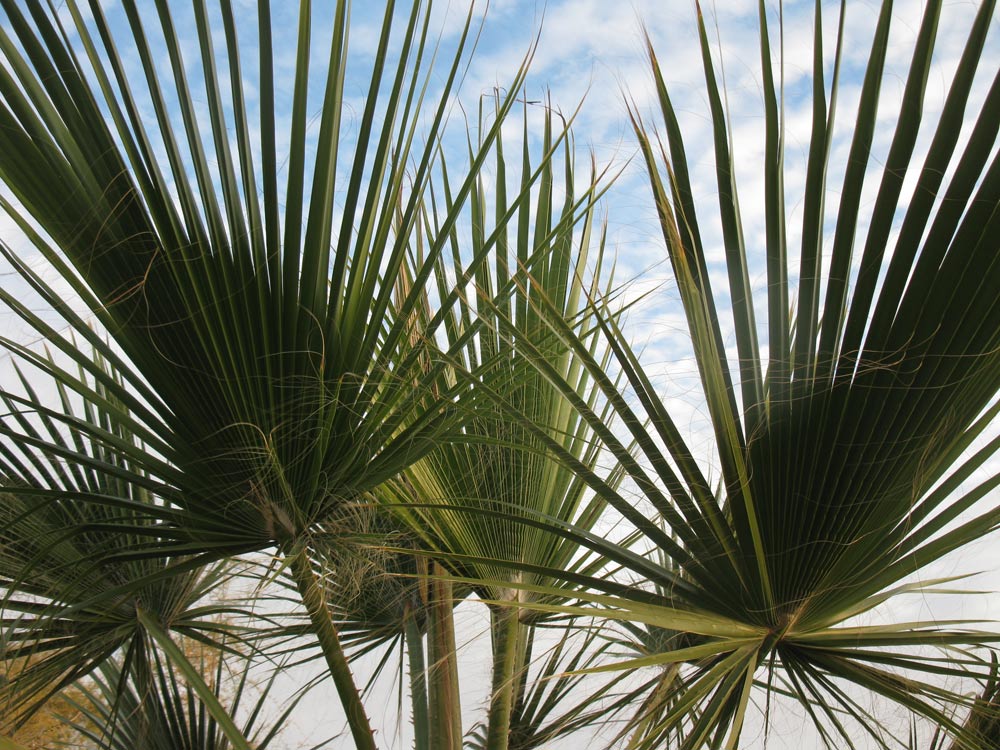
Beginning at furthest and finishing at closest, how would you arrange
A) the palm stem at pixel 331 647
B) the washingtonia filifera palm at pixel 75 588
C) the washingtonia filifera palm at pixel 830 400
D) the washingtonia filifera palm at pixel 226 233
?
the washingtonia filifera palm at pixel 75 588 → the palm stem at pixel 331 647 → the washingtonia filifera palm at pixel 226 233 → the washingtonia filifera palm at pixel 830 400

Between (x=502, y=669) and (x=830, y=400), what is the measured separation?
135 cm

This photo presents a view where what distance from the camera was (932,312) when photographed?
107 cm

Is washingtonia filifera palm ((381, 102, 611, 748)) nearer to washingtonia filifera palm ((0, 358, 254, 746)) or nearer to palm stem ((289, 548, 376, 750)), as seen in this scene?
palm stem ((289, 548, 376, 750))

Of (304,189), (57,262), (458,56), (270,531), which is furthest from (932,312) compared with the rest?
(57,262)

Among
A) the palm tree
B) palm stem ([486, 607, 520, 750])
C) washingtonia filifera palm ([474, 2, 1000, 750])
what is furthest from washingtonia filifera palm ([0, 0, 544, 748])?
palm stem ([486, 607, 520, 750])

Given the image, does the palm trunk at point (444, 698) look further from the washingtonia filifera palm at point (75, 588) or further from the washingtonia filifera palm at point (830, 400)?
the washingtonia filifera palm at point (830, 400)

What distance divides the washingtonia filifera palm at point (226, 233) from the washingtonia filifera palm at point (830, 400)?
56 centimetres

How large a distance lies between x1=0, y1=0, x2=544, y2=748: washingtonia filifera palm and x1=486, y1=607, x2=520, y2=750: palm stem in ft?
2.27

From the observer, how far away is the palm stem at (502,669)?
208cm

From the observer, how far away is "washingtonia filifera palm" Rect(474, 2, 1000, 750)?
1046mm

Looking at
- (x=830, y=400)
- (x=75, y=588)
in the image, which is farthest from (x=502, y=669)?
(x=830, y=400)

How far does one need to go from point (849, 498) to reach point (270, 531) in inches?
45.0

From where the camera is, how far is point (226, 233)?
1470 millimetres

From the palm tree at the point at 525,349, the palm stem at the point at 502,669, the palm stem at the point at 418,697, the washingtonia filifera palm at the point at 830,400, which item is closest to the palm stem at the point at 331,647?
the palm tree at the point at 525,349
